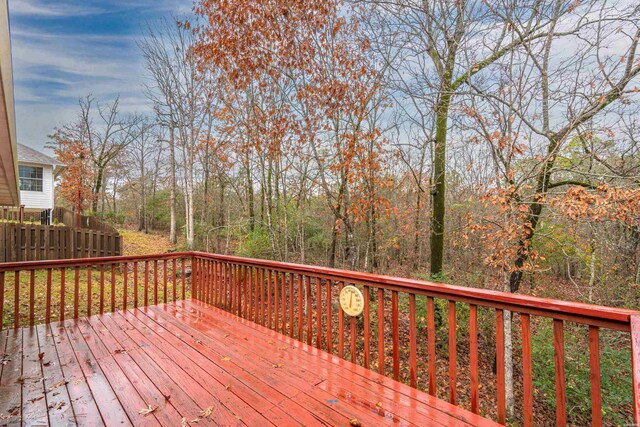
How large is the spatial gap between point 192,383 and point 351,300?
135 centimetres

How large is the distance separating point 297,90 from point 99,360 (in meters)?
5.15

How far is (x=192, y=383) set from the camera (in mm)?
2219

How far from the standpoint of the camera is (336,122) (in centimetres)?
588

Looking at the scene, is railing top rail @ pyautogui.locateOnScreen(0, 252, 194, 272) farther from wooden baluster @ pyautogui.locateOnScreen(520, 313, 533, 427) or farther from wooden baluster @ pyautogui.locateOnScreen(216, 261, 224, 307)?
wooden baluster @ pyautogui.locateOnScreen(520, 313, 533, 427)

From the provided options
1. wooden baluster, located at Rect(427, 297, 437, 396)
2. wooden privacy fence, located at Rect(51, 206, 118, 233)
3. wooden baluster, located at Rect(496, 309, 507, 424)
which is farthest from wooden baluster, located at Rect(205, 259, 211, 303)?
wooden privacy fence, located at Rect(51, 206, 118, 233)

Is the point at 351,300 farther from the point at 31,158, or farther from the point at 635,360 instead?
the point at 31,158

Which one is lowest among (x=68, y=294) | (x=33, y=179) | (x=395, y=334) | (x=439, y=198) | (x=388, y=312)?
(x=388, y=312)

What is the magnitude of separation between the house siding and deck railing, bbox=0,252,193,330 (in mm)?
10547

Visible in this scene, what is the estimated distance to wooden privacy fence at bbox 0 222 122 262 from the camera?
6.93 metres

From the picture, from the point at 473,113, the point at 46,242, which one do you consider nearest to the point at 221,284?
the point at 473,113

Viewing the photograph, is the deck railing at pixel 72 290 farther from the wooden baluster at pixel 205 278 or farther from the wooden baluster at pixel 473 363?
the wooden baluster at pixel 473 363

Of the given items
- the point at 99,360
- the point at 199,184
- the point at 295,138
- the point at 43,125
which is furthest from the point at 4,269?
the point at 43,125

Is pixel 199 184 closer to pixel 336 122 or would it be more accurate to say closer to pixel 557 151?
pixel 336 122

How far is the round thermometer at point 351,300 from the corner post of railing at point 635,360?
4.92 feet
